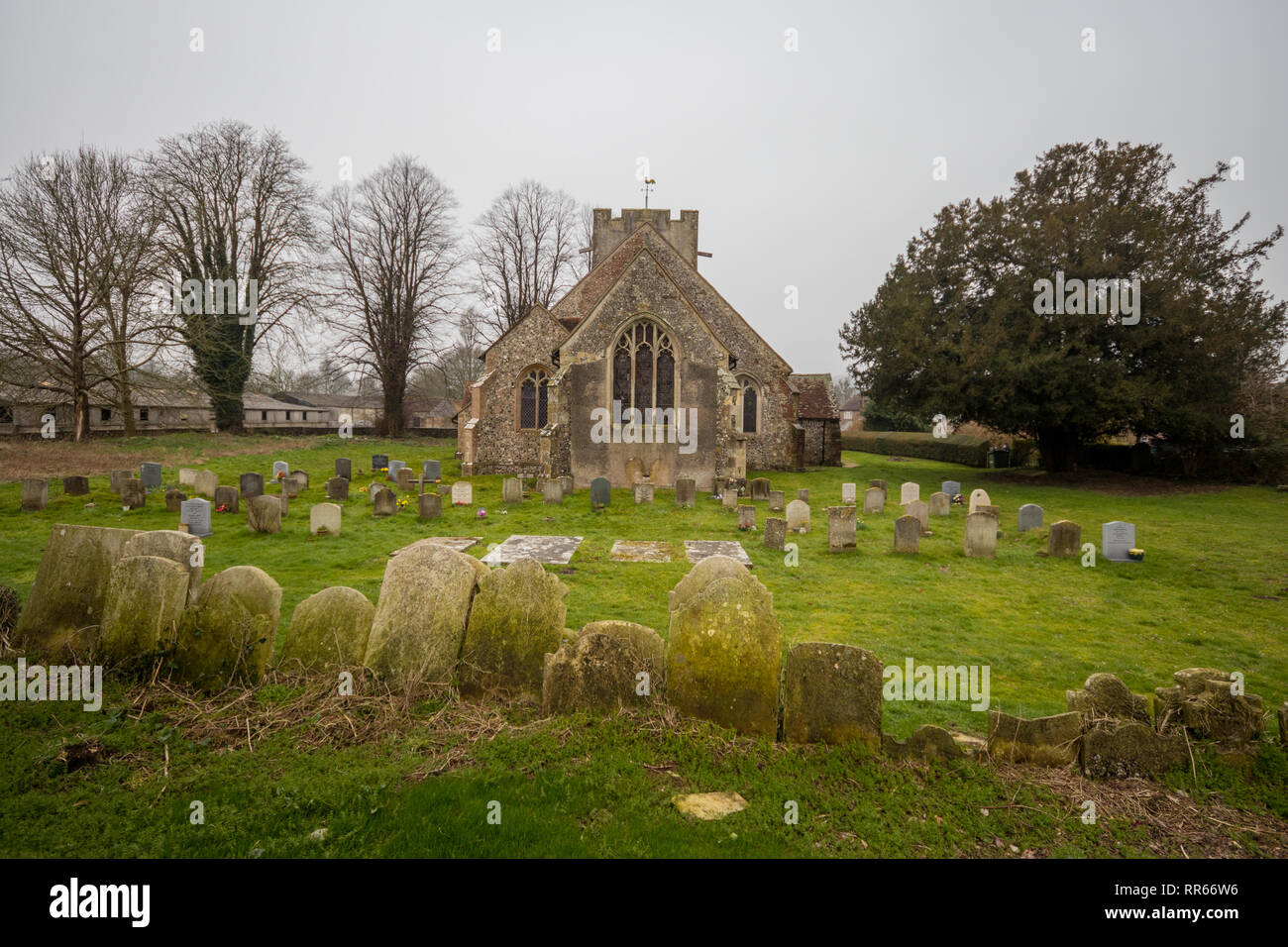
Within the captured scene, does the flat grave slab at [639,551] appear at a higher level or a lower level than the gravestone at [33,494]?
lower

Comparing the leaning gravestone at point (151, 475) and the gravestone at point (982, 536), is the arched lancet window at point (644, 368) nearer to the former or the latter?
the gravestone at point (982, 536)

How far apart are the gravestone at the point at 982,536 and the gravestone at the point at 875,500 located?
14.1ft

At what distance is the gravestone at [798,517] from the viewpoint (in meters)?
13.0

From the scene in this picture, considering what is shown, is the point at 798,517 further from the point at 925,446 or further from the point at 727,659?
the point at 925,446

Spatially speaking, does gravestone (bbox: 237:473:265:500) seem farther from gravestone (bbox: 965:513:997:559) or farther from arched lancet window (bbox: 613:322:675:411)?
gravestone (bbox: 965:513:997:559)

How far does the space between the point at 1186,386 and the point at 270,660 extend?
2727 centimetres

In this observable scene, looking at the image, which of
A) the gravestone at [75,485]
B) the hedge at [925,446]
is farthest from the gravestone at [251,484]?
the hedge at [925,446]

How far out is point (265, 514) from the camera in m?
11.3

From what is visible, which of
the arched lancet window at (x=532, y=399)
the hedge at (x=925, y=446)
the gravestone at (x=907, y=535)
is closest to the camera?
the gravestone at (x=907, y=535)

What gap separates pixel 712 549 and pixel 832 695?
7291 millimetres

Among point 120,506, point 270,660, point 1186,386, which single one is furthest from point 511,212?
point 270,660

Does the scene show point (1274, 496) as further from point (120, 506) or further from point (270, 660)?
point (120, 506)

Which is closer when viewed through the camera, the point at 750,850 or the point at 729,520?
the point at 750,850
